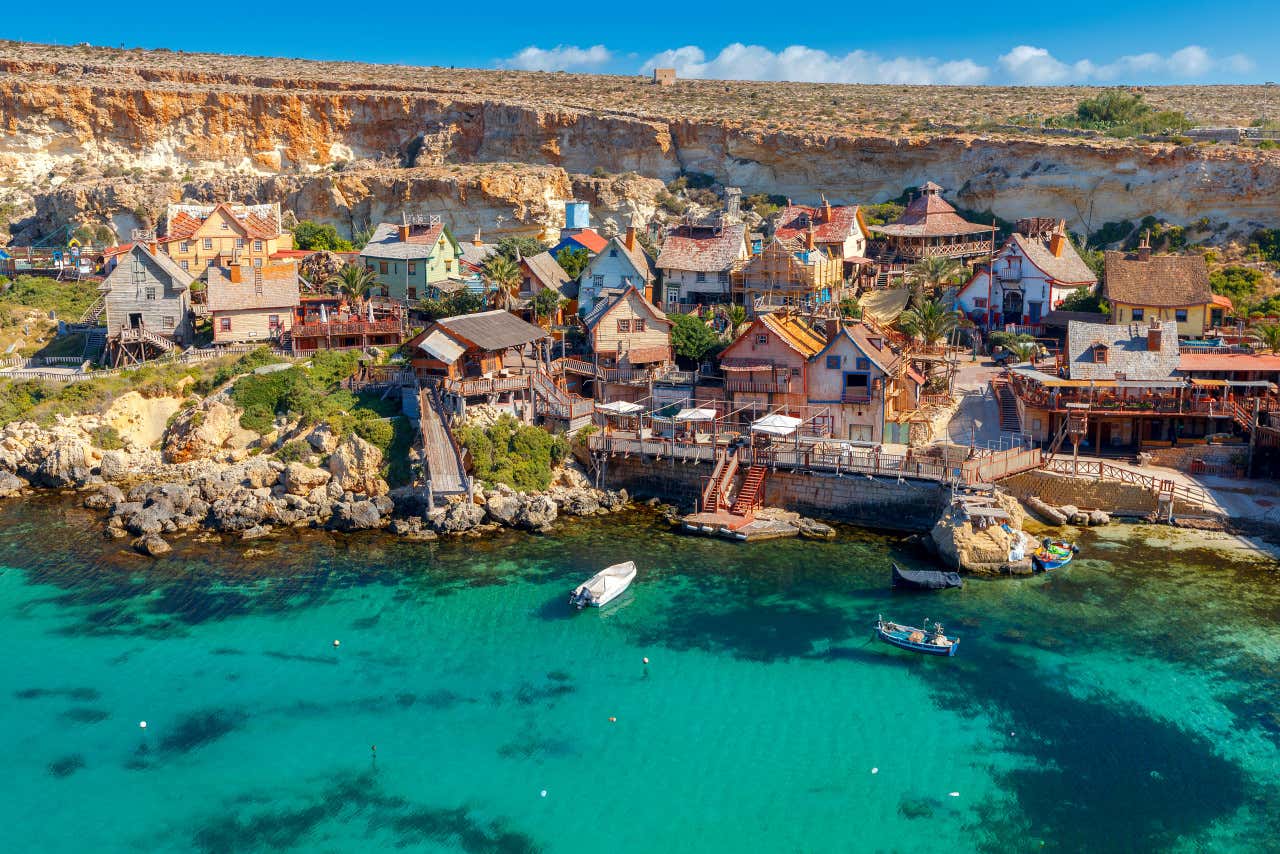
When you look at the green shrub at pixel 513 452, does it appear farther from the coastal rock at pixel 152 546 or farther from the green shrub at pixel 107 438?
the green shrub at pixel 107 438

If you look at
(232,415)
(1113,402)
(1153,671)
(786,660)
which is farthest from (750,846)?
(232,415)

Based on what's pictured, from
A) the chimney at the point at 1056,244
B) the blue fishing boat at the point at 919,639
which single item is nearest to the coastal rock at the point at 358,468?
the blue fishing boat at the point at 919,639

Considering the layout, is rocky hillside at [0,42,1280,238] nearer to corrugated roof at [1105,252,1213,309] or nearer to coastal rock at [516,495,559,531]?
corrugated roof at [1105,252,1213,309]

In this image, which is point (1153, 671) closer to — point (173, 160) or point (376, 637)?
point (376, 637)

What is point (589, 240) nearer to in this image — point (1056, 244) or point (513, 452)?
point (513, 452)

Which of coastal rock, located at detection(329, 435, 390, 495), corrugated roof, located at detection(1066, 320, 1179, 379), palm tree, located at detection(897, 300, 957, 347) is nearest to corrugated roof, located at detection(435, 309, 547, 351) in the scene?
coastal rock, located at detection(329, 435, 390, 495)

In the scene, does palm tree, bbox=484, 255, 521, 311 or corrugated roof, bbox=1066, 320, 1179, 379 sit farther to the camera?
palm tree, bbox=484, 255, 521, 311
